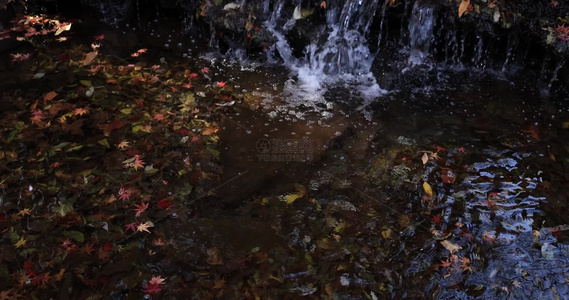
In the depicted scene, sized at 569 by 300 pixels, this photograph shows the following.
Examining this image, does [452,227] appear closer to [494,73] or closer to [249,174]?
[249,174]

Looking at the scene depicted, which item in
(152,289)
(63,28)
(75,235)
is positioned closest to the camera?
(152,289)

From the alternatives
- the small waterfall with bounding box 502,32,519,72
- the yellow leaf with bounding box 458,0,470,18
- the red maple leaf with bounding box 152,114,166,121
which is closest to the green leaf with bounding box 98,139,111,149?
the red maple leaf with bounding box 152,114,166,121

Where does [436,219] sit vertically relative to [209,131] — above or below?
below

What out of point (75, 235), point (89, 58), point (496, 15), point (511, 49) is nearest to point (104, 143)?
point (75, 235)

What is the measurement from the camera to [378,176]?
4371 mm

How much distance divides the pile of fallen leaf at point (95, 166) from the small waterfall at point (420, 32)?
2.85 m

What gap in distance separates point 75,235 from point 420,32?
5.22 meters

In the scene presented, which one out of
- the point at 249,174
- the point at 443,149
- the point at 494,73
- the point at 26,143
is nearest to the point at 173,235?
the point at 249,174

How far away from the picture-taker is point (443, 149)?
470 cm

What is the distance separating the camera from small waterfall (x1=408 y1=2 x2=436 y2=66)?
6055 mm

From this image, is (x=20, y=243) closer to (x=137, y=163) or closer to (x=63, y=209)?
(x=63, y=209)

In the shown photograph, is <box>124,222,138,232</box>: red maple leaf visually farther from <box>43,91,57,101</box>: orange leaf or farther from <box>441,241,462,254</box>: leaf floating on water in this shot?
<box>441,241,462,254</box>: leaf floating on water

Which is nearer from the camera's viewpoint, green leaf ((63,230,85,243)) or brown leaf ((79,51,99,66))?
green leaf ((63,230,85,243))

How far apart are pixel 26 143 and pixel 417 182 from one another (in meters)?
4.19
